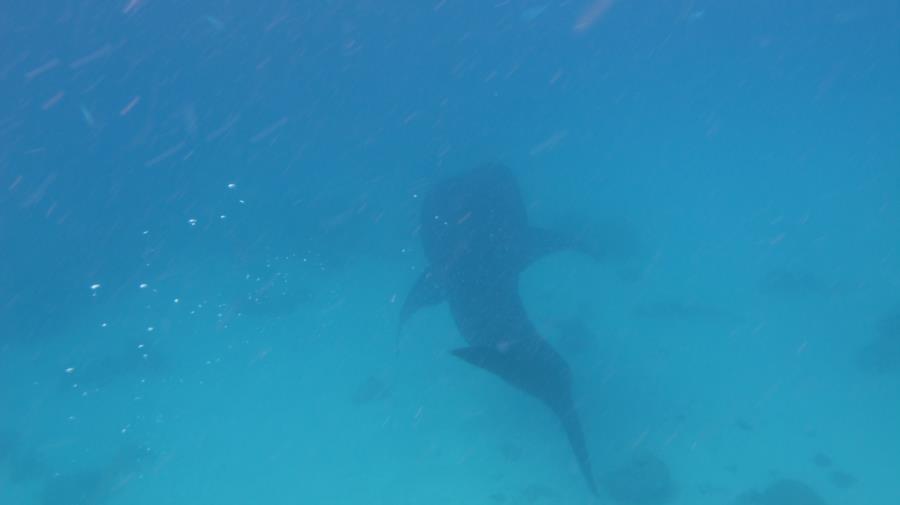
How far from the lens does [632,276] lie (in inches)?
770

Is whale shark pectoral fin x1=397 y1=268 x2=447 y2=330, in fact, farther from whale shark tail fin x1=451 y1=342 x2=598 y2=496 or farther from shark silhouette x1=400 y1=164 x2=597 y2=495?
whale shark tail fin x1=451 y1=342 x2=598 y2=496

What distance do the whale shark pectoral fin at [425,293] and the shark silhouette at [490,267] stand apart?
0.02 meters

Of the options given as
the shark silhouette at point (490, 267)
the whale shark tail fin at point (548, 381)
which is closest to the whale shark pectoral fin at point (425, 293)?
the shark silhouette at point (490, 267)

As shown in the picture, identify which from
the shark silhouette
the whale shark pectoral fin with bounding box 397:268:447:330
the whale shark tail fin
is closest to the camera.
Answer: the whale shark tail fin

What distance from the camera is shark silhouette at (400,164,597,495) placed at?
7.35 metres

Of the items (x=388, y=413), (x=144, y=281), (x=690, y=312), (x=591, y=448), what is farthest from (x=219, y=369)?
(x=690, y=312)

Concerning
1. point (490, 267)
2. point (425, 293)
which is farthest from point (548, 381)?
point (425, 293)

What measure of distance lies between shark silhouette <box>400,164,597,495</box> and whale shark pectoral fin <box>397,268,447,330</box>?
0.07 ft

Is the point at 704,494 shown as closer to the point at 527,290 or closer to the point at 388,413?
the point at 527,290

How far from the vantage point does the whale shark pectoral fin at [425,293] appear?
460 inches

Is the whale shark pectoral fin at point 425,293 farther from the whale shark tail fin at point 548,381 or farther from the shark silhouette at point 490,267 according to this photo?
the whale shark tail fin at point 548,381

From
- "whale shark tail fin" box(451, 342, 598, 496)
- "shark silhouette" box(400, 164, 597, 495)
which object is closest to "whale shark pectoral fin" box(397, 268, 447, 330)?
"shark silhouette" box(400, 164, 597, 495)

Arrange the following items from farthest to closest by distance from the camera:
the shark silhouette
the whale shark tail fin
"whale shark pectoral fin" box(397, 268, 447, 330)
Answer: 1. "whale shark pectoral fin" box(397, 268, 447, 330)
2. the shark silhouette
3. the whale shark tail fin

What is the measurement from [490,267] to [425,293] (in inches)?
68.0
